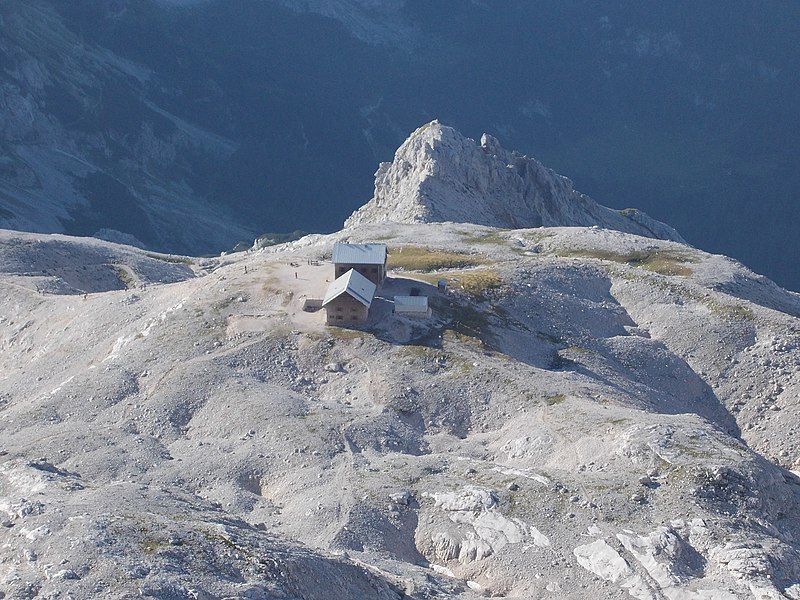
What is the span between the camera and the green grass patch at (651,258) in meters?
134

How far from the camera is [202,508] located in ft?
219

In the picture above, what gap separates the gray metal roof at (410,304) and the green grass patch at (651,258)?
4234 centimetres

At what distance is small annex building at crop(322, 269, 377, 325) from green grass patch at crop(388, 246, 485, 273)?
2191cm

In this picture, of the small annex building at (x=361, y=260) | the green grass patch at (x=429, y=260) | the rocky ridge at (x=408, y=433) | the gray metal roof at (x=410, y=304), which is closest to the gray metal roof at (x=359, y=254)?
the small annex building at (x=361, y=260)

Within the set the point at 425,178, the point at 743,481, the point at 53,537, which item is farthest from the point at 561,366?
the point at 425,178

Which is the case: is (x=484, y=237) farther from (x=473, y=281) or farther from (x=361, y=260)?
(x=361, y=260)

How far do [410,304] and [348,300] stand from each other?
614 centimetres

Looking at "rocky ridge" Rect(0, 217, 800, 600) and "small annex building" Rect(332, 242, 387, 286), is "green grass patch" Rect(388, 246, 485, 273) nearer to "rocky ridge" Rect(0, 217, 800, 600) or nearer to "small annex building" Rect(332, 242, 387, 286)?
"rocky ridge" Rect(0, 217, 800, 600)

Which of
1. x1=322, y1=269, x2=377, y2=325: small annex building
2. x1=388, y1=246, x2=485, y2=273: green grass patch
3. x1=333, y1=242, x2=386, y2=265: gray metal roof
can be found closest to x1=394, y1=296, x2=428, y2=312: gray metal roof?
x1=322, y1=269, x2=377, y2=325: small annex building

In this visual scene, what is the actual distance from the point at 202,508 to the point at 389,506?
13.0 m

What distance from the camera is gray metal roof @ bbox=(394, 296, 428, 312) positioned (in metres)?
101

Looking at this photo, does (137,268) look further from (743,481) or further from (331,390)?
(743,481)

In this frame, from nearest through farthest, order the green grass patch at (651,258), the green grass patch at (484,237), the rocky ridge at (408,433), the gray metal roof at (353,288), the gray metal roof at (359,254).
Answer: the rocky ridge at (408,433)
the gray metal roof at (353,288)
the gray metal roof at (359,254)
the green grass patch at (651,258)
the green grass patch at (484,237)

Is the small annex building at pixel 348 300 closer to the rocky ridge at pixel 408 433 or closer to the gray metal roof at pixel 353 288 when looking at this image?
the gray metal roof at pixel 353 288
